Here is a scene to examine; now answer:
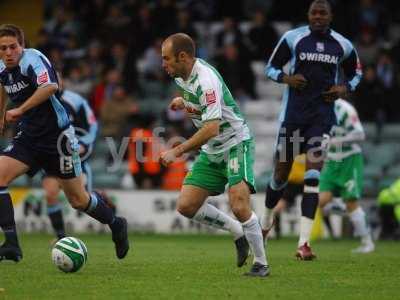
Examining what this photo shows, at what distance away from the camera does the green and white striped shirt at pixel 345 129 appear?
14.2 m

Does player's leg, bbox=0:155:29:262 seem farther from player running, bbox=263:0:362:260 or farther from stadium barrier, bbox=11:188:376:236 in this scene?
stadium barrier, bbox=11:188:376:236

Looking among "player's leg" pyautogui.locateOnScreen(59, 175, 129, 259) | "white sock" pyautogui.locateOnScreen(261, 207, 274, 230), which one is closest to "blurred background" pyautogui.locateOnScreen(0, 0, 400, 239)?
"white sock" pyautogui.locateOnScreen(261, 207, 274, 230)

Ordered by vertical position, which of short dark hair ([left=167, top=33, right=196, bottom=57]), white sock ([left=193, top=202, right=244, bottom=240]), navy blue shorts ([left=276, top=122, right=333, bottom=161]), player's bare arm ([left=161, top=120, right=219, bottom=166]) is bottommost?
white sock ([left=193, top=202, right=244, bottom=240])

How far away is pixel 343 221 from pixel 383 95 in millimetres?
2813

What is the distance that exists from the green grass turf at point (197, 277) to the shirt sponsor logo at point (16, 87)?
5.67ft

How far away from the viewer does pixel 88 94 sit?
21.1 meters

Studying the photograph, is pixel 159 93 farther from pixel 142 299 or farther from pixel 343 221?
pixel 142 299

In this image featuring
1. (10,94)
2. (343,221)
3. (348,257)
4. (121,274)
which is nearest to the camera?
(121,274)

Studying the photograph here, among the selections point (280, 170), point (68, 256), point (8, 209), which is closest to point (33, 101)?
point (8, 209)

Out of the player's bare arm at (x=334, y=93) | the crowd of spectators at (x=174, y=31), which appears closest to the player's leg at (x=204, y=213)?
the player's bare arm at (x=334, y=93)

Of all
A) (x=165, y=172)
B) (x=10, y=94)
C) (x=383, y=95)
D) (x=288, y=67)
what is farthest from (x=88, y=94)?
(x=10, y=94)

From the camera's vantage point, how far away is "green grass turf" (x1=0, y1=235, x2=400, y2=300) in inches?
315

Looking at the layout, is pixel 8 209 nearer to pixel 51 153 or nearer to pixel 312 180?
pixel 51 153

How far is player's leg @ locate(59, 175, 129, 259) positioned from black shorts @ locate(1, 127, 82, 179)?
0.33ft
